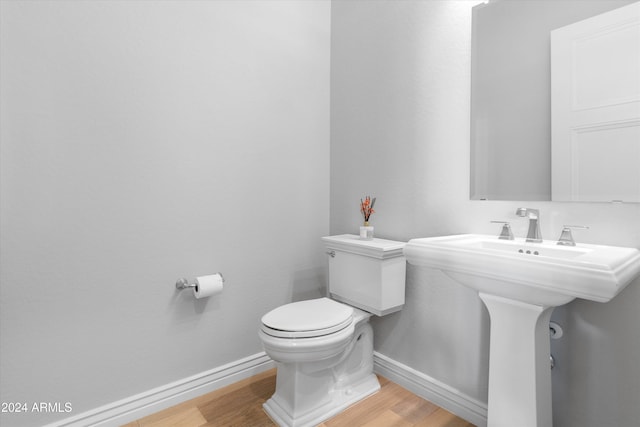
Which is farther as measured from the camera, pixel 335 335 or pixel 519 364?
pixel 335 335

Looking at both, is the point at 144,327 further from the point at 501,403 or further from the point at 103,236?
the point at 501,403

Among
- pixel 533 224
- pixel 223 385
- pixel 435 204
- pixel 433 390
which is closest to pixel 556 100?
pixel 533 224

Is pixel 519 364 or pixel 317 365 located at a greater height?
→ pixel 519 364

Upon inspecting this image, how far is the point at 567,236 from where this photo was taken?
117 centimetres

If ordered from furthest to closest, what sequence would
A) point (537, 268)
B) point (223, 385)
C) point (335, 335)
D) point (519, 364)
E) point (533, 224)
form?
point (223, 385)
point (335, 335)
point (533, 224)
point (519, 364)
point (537, 268)

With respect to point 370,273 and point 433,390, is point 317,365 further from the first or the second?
point 433,390

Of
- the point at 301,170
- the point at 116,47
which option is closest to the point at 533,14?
the point at 301,170

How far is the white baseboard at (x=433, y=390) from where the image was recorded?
144 centimetres

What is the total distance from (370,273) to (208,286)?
0.80 meters

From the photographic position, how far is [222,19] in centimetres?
172

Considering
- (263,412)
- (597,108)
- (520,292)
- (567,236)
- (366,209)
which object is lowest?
(263,412)

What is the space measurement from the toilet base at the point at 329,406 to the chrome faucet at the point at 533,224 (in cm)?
107

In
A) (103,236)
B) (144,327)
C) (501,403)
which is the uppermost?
(103,236)

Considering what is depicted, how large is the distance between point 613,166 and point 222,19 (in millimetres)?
1847
